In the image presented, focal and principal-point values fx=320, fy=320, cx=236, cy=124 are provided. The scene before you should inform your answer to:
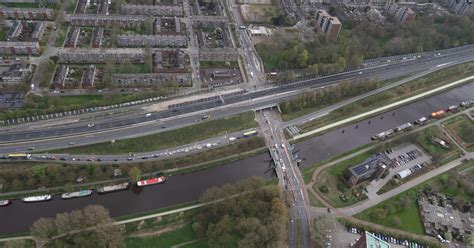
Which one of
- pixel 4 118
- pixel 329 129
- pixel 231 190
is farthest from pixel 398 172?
pixel 4 118

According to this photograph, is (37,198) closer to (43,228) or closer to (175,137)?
(43,228)

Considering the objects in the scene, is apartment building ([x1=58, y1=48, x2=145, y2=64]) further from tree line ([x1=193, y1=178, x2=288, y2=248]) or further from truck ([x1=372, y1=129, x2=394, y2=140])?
truck ([x1=372, y1=129, x2=394, y2=140])

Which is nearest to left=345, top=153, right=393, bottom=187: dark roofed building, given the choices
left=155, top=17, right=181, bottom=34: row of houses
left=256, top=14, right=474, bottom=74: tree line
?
left=256, top=14, right=474, bottom=74: tree line

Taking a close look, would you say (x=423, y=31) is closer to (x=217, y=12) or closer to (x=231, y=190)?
(x=217, y=12)

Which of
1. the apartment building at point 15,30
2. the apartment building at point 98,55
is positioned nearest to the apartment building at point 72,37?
the apartment building at point 98,55

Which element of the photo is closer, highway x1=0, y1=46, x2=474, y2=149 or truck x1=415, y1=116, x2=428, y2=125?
highway x1=0, y1=46, x2=474, y2=149

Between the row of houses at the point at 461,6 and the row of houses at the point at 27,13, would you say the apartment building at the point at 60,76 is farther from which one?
the row of houses at the point at 461,6
